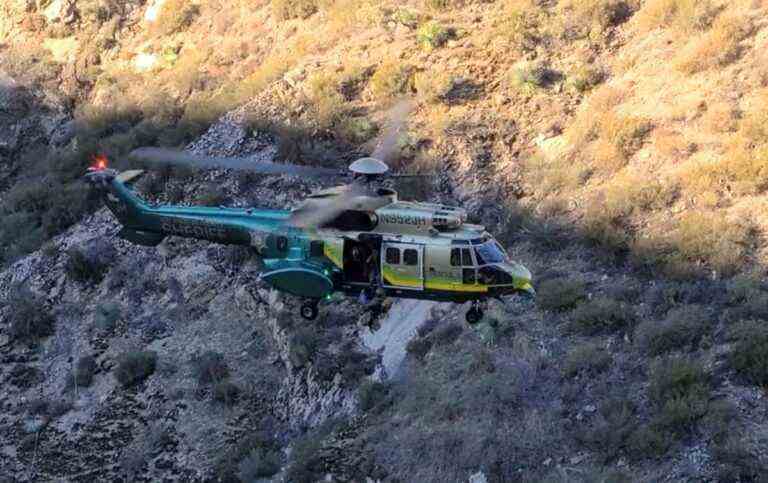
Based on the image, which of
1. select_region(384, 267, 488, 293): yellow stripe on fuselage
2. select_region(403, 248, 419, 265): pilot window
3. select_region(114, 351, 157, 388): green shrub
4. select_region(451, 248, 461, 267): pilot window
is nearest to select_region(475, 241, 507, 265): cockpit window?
select_region(451, 248, 461, 267): pilot window

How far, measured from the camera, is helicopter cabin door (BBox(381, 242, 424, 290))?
15.3 meters

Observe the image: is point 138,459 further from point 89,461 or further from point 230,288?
point 230,288

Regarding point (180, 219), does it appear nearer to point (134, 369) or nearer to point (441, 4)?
point (134, 369)

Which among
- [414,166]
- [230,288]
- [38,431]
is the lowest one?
[38,431]

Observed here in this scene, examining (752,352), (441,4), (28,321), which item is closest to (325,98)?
(441,4)

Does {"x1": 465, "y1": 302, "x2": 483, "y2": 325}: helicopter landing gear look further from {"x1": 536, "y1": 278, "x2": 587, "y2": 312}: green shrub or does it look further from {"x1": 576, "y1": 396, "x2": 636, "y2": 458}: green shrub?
{"x1": 536, "y1": 278, "x2": 587, "y2": 312}: green shrub

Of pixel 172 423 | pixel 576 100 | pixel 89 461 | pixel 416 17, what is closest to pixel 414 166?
pixel 576 100

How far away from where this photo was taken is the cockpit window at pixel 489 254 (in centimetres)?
1514

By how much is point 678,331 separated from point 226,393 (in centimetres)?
1099

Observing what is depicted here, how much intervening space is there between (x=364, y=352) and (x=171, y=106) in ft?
49.0

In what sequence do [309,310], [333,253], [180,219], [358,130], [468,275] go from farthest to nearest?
[358,130] → [180,219] → [309,310] → [333,253] → [468,275]

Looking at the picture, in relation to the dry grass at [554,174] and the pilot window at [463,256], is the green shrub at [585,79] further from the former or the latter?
the pilot window at [463,256]

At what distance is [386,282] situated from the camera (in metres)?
15.6

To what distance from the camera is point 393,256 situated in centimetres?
1548
